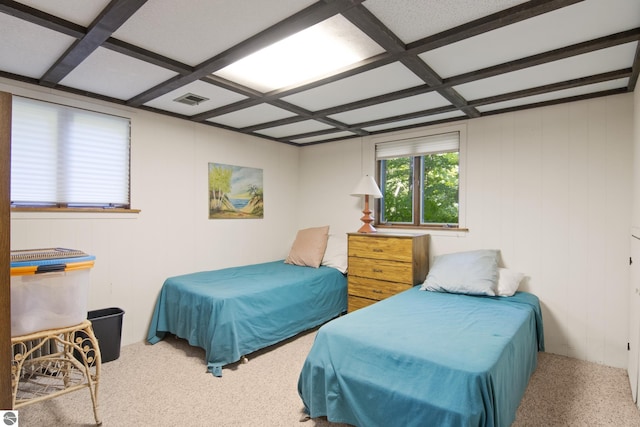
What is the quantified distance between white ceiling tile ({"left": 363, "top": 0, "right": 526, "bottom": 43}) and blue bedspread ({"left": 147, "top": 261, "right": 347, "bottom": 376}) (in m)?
2.25

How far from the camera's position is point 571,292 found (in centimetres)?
287

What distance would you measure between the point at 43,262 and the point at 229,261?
7.25ft

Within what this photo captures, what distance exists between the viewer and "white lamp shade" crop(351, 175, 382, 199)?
3809mm

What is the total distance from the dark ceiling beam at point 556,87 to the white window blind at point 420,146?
605 mm

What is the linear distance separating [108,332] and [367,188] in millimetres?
2832

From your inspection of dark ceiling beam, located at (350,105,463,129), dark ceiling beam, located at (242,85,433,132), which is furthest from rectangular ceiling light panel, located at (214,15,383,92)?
dark ceiling beam, located at (350,105,463,129)

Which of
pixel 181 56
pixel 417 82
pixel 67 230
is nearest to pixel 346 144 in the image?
pixel 417 82

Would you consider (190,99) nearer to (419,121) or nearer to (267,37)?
(267,37)

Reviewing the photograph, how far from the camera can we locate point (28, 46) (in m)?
2.04

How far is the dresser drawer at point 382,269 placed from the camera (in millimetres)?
3275

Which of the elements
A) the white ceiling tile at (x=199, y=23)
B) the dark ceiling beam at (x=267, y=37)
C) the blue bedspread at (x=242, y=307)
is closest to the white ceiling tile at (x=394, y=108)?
the dark ceiling beam at (x=267, y=37)

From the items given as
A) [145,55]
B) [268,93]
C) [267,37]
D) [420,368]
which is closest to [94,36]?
[145,55]

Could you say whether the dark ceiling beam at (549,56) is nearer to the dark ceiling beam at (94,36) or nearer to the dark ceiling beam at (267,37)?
the dark ceiling beam at (267,37)

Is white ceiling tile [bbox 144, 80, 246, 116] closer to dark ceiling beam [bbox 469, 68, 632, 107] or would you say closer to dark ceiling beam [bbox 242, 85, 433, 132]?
dark ceiling beam [bbox 242, 85, 433, 132]
